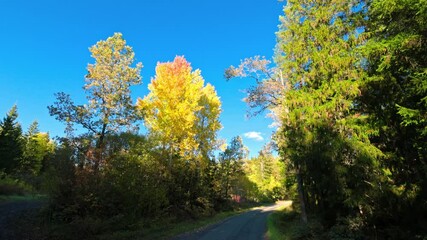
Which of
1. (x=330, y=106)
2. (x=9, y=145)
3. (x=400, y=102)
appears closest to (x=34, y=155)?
(x=9, y=145)

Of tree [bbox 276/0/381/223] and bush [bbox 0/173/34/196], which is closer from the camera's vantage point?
tree [bbox 276/0/381/223]

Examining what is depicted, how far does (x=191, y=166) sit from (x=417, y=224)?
1492 cm

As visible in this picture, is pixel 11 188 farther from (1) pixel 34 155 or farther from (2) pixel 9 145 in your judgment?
Result: (1) pixel 34 155

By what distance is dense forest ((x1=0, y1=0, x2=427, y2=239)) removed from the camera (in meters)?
9.61

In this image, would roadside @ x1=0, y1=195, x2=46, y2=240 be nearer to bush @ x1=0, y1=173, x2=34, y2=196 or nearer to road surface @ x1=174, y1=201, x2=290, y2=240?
road surface @ x1=174, y1=201, x2=290, y2=240

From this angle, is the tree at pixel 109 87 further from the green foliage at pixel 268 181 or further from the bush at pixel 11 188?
the green foliage at pixel 268 181

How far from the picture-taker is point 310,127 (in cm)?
1279

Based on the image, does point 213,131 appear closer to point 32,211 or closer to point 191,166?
point 191,166

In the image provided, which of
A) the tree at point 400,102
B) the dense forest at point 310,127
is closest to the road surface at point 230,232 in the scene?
the dense forest at point 310,127

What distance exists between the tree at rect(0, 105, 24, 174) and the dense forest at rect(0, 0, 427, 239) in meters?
21.7

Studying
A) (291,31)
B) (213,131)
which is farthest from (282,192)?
(291,31)

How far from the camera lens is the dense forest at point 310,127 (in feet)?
31.5

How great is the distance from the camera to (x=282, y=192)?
7238 centimetres

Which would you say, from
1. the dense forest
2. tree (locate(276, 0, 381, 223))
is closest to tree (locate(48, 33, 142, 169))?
the dense forest
